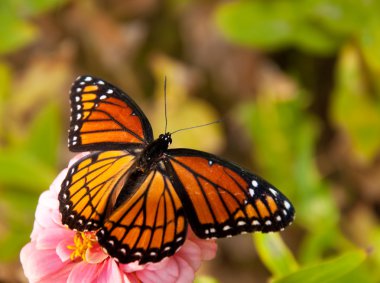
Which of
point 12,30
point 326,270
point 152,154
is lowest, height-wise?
point 326,270

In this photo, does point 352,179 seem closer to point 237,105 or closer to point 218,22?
point 237,105

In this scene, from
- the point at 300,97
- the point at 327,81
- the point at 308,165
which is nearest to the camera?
the point at 308,165

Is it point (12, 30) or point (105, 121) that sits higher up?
point (12, 30)

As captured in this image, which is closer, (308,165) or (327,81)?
(308,165)

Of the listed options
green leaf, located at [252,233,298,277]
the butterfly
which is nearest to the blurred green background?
green leaf, located at [252,233,298,277]

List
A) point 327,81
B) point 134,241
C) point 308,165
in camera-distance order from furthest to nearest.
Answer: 1. point 327,81
2. point 308,165
3. point 134,241

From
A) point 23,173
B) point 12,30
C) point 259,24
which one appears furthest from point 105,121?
point 259,24

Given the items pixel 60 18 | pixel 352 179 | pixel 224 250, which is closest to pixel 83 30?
pixel 60 18

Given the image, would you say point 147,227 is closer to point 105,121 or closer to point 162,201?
point 162,201
